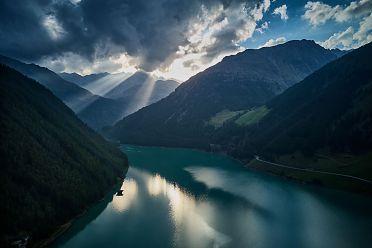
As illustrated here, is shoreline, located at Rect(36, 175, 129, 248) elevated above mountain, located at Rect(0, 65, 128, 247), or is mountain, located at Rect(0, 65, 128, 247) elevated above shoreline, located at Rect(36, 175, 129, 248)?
mountain, located at Rect(0, 65, 128, 247)

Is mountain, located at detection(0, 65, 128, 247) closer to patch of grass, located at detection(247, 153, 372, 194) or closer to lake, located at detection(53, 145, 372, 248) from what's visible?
lake, located at detection(53, 145, 372, 248)

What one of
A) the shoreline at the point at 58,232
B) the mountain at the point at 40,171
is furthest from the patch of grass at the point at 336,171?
the shoreline at the point at 58,232

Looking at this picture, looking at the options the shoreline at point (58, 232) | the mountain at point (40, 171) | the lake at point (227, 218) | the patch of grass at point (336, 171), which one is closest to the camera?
the shoreline at point (58, 232)

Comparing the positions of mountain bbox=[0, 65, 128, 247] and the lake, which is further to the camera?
mountain bbox=[0, 65, 128, 247]

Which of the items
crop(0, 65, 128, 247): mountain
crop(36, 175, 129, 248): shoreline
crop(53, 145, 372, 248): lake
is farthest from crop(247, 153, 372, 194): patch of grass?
crop(36, 175, 129, 248): shoreline

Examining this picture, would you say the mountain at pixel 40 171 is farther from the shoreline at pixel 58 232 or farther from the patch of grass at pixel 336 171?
the patch of grass at pixel 336 171

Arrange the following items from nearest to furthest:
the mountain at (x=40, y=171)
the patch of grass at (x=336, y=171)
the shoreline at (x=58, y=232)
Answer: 1. the shoreline at (x=58, y=232)
2. the mountain at (x=40, y=171)
3. the patch of grass at (x=336, y=171)
